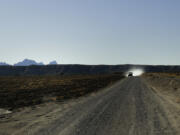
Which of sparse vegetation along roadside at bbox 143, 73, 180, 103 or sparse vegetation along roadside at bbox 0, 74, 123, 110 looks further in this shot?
sparse vegetation along roadside at bbox 143, 73, 180, 103

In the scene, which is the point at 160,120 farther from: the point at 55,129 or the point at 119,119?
the point at 55,129

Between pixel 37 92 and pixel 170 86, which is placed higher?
pixel 170 86

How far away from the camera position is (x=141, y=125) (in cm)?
754

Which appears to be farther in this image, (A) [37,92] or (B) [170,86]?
(B) [170,86]

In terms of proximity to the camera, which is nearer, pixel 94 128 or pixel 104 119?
pixel 94 128

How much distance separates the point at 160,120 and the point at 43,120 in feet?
18.4

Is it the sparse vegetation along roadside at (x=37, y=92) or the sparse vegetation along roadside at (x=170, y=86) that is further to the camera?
the sparse vegetation along roadside at (x=170, y=86)

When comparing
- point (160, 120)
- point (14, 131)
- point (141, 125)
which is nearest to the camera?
point (14, 131)

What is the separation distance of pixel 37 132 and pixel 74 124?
1696 millimetres

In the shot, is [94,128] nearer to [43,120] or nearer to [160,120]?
[43,120]

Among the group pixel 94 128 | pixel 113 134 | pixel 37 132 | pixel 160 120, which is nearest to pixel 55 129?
pixel 37 132

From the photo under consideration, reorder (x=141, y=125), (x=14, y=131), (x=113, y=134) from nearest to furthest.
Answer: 1. (x=113, y=134)
2. (x=14, y=131)
3. (x=141, y=125)

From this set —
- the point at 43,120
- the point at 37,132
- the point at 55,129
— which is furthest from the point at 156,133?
the point at 43,120

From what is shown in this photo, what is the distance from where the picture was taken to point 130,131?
677 centimetres
